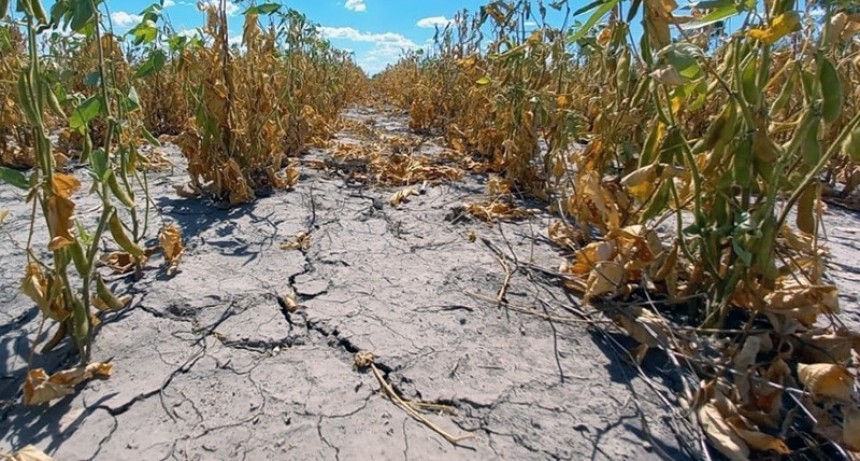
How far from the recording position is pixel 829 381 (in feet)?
3.04

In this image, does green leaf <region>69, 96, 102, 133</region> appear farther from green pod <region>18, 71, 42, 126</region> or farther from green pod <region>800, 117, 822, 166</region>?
green pod <region>800, 117, 822, 166</region>

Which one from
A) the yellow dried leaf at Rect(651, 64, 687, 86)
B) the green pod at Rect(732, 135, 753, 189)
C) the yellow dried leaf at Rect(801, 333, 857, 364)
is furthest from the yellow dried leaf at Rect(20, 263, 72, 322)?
the yellow dried leaf at Rect(801, 333, 857, 364)

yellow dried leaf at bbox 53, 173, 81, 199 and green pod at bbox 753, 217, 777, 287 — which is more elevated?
yellow dried leaf at bbox 53, 173, 81, 199

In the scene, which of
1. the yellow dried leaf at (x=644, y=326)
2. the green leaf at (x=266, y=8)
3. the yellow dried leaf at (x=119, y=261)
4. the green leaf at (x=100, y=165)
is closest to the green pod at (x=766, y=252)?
the yellow dried leaf at (x=644, y=326)

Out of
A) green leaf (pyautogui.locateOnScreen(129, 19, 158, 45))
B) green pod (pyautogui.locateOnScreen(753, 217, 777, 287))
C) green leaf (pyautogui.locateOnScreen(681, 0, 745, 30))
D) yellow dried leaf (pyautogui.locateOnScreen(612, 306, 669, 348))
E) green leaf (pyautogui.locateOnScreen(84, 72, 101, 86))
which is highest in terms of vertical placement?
green leaf (pyautogui.locateOnScreen(129, 19, 158, 45))

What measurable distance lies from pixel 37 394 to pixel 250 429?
48 centimetres

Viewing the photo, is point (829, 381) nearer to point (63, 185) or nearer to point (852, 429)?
point (852, 429)

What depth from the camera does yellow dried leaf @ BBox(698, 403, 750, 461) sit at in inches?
38.0

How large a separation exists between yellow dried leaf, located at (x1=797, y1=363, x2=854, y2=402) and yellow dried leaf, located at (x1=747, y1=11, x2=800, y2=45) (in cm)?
64

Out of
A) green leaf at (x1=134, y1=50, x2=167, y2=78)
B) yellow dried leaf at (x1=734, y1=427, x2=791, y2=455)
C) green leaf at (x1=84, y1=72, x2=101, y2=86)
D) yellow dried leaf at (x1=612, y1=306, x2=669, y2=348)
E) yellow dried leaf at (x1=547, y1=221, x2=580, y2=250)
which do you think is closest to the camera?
yellow dried leaf at (x1=734, y1=427, x2=791, y2=455)

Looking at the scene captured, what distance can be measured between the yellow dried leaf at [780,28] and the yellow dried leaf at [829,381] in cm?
64

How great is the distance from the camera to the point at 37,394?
106cm

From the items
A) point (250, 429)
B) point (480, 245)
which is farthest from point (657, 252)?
point (250, 429)

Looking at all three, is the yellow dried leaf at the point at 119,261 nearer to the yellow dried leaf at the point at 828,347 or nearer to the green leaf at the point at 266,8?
the green leaf at the point at 266,8
